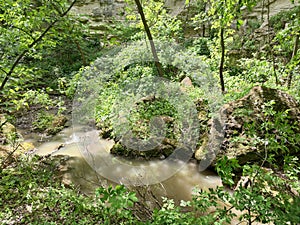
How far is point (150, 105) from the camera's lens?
5.26m

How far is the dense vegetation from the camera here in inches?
55.5

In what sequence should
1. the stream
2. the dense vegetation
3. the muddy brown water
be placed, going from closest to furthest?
the dense vegetation < the muddy brown water < the stream

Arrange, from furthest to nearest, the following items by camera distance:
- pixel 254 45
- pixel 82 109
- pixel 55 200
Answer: pixel 254 45
pixel 82 109
pixel 55 200

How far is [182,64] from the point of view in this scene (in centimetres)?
667

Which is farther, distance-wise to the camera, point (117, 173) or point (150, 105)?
point (150, 105)

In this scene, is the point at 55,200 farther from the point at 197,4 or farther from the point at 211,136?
the point at 197,4

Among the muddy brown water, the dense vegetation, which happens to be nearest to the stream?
the muddy brown water

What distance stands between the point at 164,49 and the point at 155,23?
0.83m

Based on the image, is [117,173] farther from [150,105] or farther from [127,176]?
[150,105]

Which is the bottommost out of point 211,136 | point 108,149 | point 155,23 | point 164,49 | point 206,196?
point 108,149

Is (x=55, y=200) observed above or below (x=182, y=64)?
below

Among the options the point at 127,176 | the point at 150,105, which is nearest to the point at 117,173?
the point at 127,176

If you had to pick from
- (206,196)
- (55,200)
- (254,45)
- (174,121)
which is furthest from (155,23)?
(206,196)

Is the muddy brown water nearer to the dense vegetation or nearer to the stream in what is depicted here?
the stream
